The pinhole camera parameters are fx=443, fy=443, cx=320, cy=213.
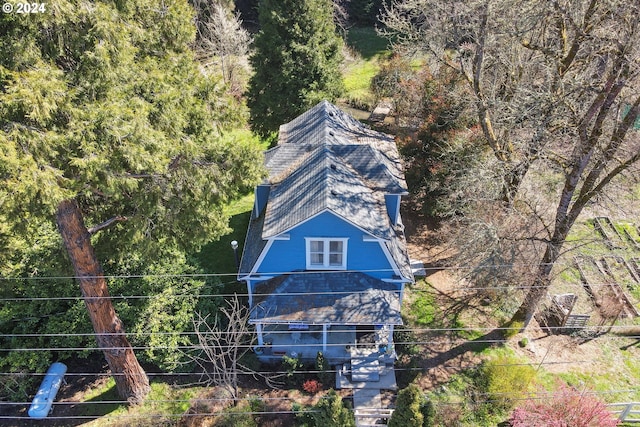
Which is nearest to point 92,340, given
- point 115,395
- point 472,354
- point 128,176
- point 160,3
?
point 115,395

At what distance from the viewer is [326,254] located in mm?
15781

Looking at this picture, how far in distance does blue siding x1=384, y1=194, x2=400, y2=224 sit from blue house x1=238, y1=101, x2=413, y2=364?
1.5 inches

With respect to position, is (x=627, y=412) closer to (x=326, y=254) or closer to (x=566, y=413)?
(x=566, y=413)

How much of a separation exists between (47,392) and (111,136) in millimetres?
10316

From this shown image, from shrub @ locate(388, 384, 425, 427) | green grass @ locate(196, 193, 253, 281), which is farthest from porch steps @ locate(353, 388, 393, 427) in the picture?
green grass @ locate(196, 193, 253, 281)

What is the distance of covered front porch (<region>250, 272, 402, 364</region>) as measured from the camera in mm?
15305

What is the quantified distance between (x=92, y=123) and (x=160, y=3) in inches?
164

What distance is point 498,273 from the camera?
52.8ft

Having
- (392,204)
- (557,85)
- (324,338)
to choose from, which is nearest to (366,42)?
(392,204)

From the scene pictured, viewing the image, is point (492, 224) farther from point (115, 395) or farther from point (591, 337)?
point (115, 395)

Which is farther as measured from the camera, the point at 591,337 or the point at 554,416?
the point at 591,337

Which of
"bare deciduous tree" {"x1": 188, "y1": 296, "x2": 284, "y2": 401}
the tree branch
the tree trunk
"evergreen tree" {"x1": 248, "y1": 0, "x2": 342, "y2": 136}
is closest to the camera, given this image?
the tree trunk

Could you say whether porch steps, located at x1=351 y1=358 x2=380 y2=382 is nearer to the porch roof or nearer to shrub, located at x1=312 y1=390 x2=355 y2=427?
the porch roof

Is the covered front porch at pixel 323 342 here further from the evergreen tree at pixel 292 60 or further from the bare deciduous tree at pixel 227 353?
the evergreen tree at pixel 292 60
